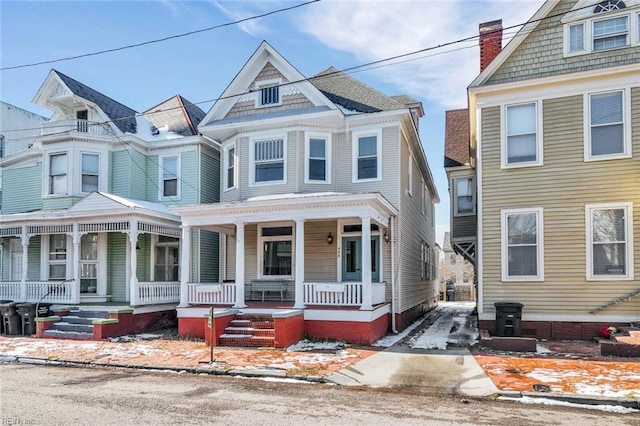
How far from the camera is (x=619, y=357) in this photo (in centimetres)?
1002

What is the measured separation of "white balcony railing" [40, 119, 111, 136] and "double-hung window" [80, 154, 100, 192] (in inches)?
37.0

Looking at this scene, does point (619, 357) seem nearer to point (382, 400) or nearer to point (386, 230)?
point (382, 400)

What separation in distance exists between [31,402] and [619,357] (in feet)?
35.6

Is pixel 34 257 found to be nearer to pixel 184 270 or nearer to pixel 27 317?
pixel 27 317

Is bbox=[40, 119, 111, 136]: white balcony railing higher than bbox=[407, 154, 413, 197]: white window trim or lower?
higher

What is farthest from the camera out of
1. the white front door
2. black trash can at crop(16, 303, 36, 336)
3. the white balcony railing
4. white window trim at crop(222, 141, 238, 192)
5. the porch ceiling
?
the white front door

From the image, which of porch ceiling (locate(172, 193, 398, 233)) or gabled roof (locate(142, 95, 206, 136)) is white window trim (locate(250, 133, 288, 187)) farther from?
gabled roof (locate(142, 95, 206, 136))

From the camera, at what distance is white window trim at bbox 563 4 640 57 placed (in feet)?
40.5

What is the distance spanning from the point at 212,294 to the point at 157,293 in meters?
3.14

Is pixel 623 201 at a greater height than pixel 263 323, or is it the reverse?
pixel 623 201

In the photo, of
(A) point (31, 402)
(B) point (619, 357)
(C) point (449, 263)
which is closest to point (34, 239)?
(A) point (31, 402)

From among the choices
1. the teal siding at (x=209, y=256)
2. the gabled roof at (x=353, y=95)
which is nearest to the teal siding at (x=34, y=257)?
→ the teal siding at (x=209, y=256)

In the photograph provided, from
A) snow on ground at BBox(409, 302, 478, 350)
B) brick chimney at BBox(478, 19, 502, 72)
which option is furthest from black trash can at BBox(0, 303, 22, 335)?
brick chimney at BBox(478, 19, 502, 72)

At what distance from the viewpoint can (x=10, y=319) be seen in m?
15.2
